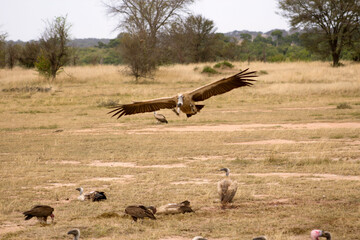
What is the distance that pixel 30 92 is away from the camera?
82.7 feet

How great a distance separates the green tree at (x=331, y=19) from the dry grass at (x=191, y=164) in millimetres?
12946

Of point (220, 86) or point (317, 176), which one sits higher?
point (220, 86)

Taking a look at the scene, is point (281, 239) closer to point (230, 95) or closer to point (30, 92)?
point (230, 95)

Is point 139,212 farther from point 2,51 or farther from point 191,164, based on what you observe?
point 2,51

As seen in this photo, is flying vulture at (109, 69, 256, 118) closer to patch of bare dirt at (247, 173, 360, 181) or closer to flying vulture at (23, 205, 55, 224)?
patch of bare dirt at (247, 173, 360, 181)

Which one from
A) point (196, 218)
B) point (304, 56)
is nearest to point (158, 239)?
point (196, 218)

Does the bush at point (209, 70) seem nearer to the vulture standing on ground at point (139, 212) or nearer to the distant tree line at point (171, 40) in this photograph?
the distant tree line at point (171, 40)

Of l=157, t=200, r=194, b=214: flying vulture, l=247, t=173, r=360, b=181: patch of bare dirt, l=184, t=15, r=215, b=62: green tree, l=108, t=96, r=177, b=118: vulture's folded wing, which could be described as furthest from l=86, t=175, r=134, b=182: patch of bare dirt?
l=184, t=15, r=215, b=62: green tree

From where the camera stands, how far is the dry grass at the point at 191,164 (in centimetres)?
625

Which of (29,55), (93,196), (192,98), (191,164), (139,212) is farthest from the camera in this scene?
(29,55)

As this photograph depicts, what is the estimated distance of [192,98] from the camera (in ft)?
29.5

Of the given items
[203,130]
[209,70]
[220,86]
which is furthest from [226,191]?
[209,70]

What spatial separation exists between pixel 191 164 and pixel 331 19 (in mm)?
28809

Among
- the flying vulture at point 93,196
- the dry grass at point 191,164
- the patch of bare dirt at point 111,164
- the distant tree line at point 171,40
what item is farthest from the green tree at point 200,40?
the flying vulture at point 93,196
